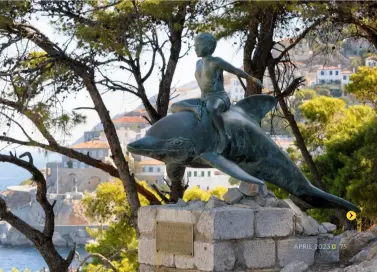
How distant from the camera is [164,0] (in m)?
13.2

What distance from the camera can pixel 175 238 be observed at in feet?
27.4

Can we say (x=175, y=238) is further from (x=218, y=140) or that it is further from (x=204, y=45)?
(x=204, y=45)

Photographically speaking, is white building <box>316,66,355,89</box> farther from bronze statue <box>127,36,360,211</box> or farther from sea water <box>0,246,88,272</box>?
bronze statue <box>127,36,360,211</box>

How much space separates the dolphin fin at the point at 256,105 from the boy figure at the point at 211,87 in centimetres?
35

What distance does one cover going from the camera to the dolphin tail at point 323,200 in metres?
9.18

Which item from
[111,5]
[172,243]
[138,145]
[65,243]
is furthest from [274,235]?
[65,243]

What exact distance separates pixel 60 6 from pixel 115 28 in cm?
88

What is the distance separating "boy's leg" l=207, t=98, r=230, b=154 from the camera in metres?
8.50

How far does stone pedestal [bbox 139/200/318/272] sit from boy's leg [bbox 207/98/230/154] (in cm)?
54

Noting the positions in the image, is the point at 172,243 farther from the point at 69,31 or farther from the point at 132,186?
the point at 69,31

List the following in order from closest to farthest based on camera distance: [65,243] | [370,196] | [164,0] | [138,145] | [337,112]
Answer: [138,145] → [164,0] → [370,196] → [337,112] → [65,243]

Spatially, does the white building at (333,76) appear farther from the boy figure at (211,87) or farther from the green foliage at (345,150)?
the boy figure at (211,87)

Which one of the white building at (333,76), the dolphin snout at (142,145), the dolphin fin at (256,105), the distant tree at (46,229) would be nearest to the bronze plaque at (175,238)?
the dolphin snout at (142,145)

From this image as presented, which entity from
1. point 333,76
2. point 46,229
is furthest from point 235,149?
point 333,76
